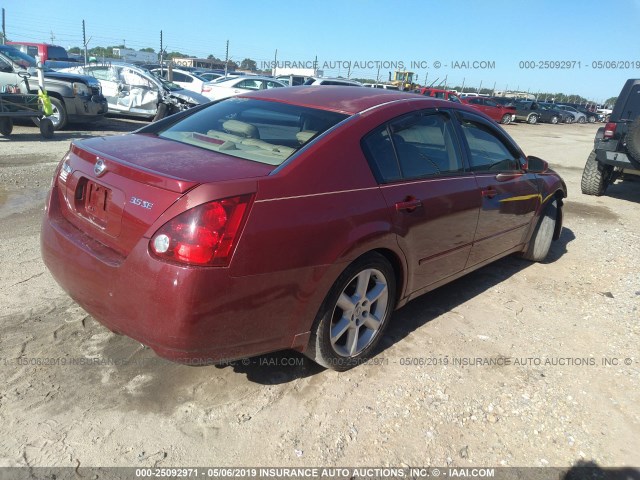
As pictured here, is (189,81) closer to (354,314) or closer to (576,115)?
(354,314)

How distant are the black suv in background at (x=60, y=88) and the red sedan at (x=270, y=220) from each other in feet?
29.3

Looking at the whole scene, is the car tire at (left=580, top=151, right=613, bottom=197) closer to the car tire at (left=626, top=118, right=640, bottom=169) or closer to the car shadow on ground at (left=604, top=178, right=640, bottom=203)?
the car shadow on ground at (left=604, top=178, right=640, bottom=203)

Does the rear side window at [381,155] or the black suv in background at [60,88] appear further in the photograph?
the black suv in background at [60,88]

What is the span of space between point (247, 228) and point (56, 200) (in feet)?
4.40

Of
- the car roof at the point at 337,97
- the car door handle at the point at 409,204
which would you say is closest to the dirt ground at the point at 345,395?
the car door handle at the point at 409,204

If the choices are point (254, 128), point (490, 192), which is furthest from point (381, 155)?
point (490, 192)

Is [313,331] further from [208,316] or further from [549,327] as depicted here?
[549,327]

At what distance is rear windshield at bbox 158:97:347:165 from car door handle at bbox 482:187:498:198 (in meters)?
1.38

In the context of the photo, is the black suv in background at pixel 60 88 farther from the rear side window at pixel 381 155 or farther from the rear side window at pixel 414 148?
the rear side window at pixel 381 155

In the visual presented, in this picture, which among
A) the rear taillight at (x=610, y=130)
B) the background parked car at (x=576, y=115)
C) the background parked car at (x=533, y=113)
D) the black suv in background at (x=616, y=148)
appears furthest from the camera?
the background parked car at (x=576, y=115)

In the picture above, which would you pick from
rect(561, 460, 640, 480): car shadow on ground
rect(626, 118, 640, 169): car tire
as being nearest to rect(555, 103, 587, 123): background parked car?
rect(626, 118, 640, 169): car tire

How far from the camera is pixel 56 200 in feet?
9.37

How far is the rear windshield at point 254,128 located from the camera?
2785 millimetres

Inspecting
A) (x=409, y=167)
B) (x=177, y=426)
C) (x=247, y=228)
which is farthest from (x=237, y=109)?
(x=177, y=426)
